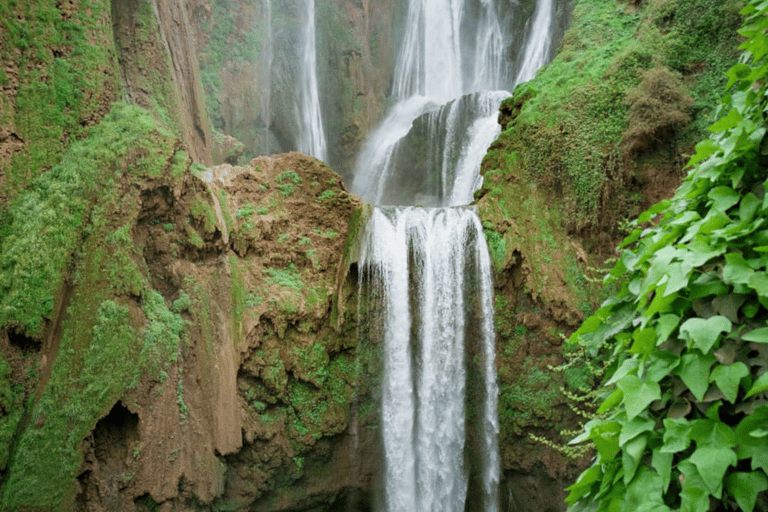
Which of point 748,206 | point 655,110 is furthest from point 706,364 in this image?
point 655,110

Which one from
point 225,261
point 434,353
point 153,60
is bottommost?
point 434,353

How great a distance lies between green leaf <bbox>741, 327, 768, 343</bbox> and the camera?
5.67 feet

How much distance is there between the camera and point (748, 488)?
168 centimetres

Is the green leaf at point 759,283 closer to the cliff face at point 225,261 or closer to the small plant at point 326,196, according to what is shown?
the cliff face at point 225,261

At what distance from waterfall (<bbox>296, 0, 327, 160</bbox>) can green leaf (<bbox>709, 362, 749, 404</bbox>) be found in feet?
64.8

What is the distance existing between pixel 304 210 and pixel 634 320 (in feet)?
30.6

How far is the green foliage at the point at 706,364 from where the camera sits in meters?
1.75

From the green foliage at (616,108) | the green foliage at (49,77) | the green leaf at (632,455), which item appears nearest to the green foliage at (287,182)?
the green foliage at (49,77)

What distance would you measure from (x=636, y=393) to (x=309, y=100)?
69.6 ft

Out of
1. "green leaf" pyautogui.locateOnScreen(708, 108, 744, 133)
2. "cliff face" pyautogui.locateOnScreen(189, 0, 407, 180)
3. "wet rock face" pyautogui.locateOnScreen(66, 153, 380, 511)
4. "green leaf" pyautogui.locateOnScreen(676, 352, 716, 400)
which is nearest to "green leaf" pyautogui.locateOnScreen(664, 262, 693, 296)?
"green leaf" pyautogui.locateOnScreen(676, 352, 716, 400)

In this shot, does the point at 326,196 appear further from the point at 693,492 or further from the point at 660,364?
the point at 693,492

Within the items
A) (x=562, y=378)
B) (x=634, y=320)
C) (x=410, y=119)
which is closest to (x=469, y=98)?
(x=410, y=119)

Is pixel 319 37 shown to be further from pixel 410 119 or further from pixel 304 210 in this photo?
pixel 304 210

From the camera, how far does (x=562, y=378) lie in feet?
35.1
